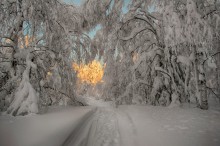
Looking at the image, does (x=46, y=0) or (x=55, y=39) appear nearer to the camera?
(x=46, y=0)

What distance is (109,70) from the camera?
12586 millimetres

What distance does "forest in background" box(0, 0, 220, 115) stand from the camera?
7074 millimetres

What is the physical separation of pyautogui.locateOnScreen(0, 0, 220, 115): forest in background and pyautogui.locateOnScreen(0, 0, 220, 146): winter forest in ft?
0.11

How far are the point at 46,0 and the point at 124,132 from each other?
5.22 m

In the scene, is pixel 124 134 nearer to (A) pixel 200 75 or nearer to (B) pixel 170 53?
(A) pixel 200 75

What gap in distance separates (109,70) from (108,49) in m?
2.40

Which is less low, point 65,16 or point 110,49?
point 65,16

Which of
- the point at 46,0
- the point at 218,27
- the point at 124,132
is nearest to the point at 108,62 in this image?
the point at 46,0

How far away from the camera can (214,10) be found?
7676 mm

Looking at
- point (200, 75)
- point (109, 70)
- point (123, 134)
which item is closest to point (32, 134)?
point (123, 134)

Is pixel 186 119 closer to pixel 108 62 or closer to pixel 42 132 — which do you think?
pixel 42 132

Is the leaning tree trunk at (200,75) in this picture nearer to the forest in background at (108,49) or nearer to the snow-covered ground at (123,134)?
the forest in background at (108,49)

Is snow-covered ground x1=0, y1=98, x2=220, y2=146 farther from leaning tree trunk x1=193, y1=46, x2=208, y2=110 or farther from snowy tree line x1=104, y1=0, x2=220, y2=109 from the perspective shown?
snowy tree line x1=104, y1=0, x2=220, y2=109

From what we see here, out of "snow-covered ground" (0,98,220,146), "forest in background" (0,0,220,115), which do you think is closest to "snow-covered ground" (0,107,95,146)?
"snow-covered ground" (0,98,220,146)
